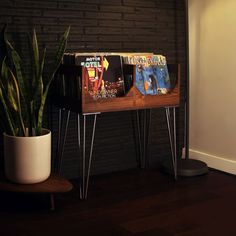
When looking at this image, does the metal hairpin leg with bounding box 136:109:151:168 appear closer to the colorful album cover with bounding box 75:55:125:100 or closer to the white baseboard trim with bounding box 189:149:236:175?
the white baseboard trim with bounding box 189:149:236:175

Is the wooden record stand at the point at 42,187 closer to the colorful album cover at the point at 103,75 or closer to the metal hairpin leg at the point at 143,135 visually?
the colorful album cover at the point at 103,75

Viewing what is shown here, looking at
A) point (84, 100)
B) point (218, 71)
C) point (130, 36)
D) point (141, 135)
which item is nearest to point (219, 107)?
point (218, 71)

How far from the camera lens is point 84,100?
2.47 m

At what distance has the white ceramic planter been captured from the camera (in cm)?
236

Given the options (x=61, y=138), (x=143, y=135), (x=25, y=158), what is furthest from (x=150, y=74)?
(x=25, y=158)

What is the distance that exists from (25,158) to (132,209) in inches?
27.0

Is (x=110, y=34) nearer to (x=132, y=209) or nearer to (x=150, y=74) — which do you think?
(x=150, y=74)

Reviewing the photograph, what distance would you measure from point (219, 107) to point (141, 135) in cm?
64

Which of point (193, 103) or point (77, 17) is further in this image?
point (193, 103)

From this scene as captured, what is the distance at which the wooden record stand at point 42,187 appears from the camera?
232cm

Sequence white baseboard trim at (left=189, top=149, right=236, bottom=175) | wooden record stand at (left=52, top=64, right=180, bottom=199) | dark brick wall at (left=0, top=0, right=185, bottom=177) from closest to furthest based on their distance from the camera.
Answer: wooden record stand at (left=52, top=64, right=180, bottom=199) → dark brick wall at (left=0, top=0, right=185, bottom=177) → white baseboard trim at (left=189, top=149, right=236, bottom=175)

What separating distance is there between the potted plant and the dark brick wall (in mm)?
222

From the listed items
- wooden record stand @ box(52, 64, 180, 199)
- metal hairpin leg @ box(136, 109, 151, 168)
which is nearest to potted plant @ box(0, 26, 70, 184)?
wooden record stand @ box(52, 64, 180, 199)

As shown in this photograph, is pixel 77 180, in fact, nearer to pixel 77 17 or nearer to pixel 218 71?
pixel 77 17
